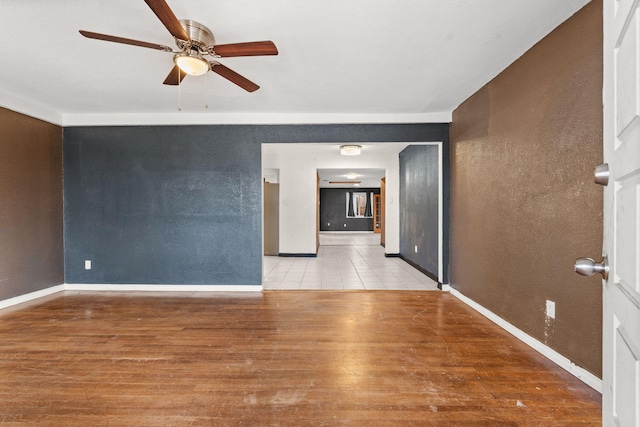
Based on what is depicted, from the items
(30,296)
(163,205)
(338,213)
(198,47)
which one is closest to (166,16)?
(198,47)

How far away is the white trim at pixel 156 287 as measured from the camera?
4.23m

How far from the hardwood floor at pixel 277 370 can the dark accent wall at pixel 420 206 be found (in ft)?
5.79

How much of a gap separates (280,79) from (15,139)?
3.46m

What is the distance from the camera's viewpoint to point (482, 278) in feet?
10.8

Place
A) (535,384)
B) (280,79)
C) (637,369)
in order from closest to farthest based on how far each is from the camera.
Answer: (637,369) → (535,384) → (280,79)

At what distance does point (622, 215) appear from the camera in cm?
74

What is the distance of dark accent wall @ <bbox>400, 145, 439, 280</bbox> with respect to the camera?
4824 mm

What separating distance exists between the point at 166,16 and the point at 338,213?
516 inches

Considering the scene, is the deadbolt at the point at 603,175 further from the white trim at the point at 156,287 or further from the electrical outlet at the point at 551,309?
the white trim at the point at 156,287

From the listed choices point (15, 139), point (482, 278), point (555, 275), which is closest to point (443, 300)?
point (482, 278)

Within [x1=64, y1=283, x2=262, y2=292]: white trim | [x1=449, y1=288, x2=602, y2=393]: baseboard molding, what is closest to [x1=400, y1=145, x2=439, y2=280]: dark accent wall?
[x1=449, y1=288, x2=602, y2=393]: baseboard molding

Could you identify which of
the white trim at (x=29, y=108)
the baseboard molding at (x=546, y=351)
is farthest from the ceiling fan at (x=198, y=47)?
the baseboard molding at (x=546, y=351)

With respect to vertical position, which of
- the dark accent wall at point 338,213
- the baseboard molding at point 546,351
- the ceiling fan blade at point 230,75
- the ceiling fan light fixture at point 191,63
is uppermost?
the ceiling fan blade at point 230,75

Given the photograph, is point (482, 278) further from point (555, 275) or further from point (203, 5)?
point (203, 5)
